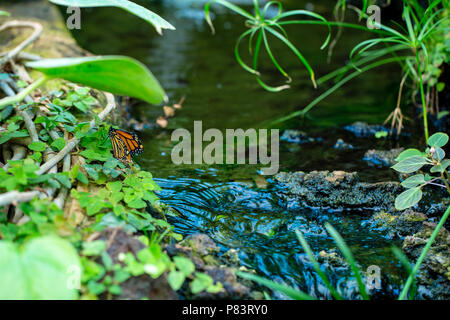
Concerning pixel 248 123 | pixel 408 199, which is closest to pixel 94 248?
pixel 408 199

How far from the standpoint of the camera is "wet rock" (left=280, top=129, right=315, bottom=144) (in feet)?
8.82

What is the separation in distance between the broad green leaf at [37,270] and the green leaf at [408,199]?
1.18m

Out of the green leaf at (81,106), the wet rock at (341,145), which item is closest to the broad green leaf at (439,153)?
the wet rock at (341,145)

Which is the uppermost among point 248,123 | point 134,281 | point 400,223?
point 248,123

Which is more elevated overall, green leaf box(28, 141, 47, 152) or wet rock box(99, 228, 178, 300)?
green leaf box(28, 141, 47, 152)

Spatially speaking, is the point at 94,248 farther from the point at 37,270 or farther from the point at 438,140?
the point at 438,140

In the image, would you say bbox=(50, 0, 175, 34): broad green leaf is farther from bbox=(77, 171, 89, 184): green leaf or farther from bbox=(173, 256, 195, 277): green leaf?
bbox=(173, 256, 195, 277): green leaf

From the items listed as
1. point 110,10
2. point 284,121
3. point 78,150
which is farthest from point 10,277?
point 110,10

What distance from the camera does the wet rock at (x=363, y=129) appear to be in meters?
2.77

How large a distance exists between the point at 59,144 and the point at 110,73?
54cm

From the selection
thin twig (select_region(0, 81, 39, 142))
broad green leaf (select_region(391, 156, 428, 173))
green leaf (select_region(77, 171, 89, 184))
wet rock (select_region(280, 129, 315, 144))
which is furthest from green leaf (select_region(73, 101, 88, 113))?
broad green leaf (select_region(391, 156, 428, 173))
